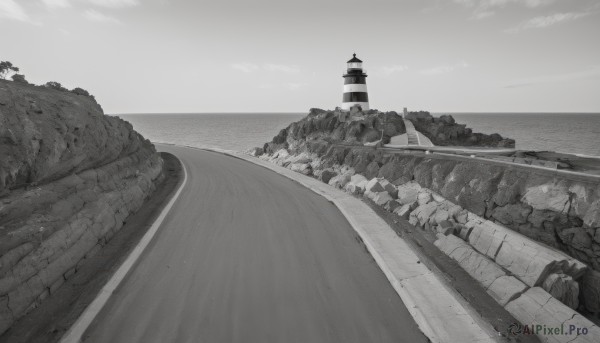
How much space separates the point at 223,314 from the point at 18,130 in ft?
23.2

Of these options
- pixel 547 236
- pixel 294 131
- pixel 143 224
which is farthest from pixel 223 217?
pixel 294 131

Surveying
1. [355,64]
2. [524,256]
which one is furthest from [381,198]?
[355,64]

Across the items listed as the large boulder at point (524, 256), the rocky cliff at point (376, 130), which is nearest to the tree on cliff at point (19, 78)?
the large boulder at point (524, 256)

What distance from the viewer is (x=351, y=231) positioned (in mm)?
11930

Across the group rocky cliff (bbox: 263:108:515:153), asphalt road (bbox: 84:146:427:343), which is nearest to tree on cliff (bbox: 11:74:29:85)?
asphalt road (bbox: 84:146:427:343)

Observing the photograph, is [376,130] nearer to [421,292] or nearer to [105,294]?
[421,292]

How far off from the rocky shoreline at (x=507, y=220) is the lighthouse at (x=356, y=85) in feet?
64.1

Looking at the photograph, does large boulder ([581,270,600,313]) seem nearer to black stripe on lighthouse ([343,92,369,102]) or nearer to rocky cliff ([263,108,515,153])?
rocky cliff ([263,108,515,153])

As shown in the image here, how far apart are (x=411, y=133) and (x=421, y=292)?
2302 centimetres

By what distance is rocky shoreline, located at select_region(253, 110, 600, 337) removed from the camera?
324 inches

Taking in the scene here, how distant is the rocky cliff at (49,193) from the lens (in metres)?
6.82

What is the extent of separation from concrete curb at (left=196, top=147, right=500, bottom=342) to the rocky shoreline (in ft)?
4.43

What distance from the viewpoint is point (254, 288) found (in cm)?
783

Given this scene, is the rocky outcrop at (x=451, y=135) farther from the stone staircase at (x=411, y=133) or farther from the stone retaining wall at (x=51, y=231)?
the stone retaining wall at (x=51, y=231)
